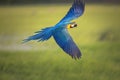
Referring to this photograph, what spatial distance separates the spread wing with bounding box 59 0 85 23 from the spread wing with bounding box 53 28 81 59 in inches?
3.9

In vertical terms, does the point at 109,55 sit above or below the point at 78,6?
below

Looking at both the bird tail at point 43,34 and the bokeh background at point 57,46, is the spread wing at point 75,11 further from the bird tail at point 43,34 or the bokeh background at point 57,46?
the bird tail at point 43,34

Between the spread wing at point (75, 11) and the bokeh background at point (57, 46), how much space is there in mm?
37

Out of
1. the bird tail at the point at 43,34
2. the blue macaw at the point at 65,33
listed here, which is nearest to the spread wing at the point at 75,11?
the blue macaw at the point at 65,33

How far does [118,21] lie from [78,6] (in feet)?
1.18

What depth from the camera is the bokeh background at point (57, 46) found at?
2.47 metres

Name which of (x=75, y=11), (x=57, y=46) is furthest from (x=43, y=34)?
(x=75, y=11)

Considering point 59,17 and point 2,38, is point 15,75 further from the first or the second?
point 59,17

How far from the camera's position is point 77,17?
8.11 feet

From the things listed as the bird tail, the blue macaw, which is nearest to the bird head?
the blue macaw

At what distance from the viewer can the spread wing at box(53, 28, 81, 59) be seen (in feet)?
8.02

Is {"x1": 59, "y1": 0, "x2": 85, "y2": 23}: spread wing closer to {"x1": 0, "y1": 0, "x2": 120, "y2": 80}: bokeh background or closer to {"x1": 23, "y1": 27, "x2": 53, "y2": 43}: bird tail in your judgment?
{"x1": 0, "y1": 0, "x2": 120, "y2": 80}: bokeh background

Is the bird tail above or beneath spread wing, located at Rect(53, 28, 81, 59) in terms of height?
above

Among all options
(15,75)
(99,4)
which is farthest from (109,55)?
(15,75)
